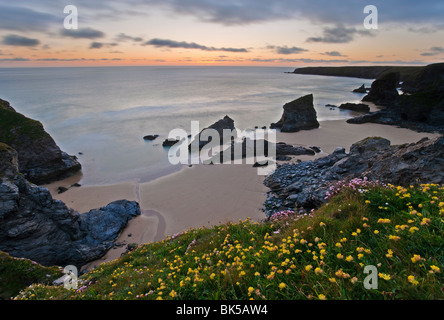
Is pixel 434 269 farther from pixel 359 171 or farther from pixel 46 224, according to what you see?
pixel 359 171

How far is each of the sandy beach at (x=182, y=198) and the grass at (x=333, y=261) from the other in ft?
28.2

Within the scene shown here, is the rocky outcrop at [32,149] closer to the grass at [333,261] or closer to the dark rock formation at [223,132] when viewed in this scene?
the dark rock formation at [223,132]

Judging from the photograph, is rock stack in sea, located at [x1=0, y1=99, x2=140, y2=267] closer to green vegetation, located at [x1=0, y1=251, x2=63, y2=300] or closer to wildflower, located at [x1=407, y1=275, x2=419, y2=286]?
green vegetation, located at [x1=0, y1=251, x2=63, y2=300]

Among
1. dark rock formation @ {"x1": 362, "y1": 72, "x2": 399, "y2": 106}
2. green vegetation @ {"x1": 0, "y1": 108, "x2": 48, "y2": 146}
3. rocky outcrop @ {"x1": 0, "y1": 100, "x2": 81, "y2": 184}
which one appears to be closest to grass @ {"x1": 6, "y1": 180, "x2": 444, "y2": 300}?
rocky outcrop @ {"x1": 0, "y1": 100, "x2": 81, "y2": 184}

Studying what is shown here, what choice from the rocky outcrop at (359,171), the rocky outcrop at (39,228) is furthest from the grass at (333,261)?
the rocky outcrop at (39,228)

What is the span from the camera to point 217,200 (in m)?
17.9

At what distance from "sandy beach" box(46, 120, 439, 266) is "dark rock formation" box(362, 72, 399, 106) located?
50.8 m

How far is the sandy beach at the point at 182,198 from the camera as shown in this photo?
49.8ft

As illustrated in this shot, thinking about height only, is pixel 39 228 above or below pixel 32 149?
below

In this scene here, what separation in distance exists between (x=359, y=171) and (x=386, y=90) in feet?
204

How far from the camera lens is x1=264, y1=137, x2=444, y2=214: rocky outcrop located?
1077 centimetres

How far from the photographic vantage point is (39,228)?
11.9 metres

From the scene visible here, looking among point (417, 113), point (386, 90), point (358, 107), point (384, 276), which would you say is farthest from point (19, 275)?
point (386, 90)

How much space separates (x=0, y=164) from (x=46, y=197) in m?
2.48
